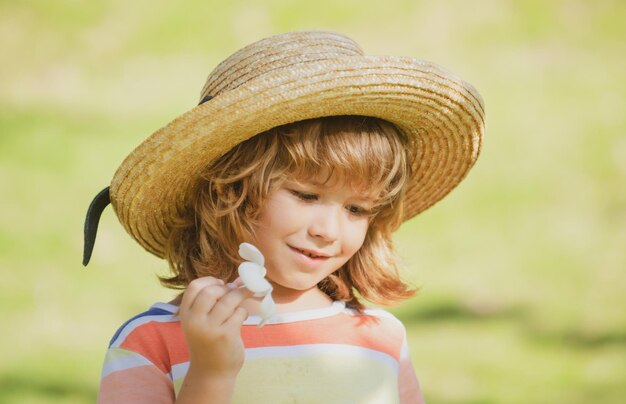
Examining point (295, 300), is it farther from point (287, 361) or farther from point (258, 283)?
point (258, 283)

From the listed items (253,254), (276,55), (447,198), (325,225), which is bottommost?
(253,254)

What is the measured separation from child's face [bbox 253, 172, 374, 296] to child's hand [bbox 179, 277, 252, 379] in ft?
0.96

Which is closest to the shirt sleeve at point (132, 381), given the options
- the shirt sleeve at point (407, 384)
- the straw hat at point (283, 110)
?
the straw hat at point (283, 110)

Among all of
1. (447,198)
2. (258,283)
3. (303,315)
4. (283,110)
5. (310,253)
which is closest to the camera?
(258,283)

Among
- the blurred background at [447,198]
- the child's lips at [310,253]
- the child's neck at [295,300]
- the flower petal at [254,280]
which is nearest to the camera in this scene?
the flower petal at [254,280]

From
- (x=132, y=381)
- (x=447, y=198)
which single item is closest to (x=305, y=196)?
(x=132, y=381)

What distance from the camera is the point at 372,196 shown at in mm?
1945

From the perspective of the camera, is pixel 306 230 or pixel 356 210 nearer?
pixel 306 230

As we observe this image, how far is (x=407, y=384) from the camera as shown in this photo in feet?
6.82

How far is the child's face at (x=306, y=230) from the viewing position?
1.85 metres

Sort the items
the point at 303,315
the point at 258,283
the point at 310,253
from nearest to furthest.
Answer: the point at 258,283 → the point at 310,253 → the point at 303,315

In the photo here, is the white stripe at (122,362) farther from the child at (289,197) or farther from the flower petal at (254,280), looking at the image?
the flower petal at (254,280)

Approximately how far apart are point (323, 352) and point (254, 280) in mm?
470

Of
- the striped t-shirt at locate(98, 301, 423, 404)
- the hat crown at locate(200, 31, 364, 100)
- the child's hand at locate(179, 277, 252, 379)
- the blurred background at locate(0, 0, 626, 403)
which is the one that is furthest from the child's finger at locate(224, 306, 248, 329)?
the blurred background at locate(0, 0, 626, 403)
